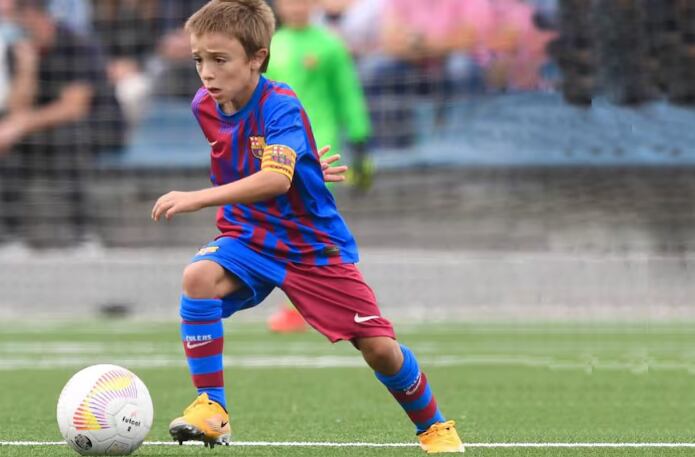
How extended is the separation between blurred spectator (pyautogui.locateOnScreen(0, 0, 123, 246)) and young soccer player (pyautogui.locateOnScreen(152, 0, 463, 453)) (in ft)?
32.9

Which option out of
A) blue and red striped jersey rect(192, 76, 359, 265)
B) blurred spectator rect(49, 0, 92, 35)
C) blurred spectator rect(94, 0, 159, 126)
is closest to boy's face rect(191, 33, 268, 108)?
blue and red striped jersey rect(192, 76, 359, 265)

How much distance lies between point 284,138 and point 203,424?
933 mm

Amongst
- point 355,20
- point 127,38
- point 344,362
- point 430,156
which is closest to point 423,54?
point 355,20

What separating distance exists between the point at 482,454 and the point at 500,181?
32.2 ft

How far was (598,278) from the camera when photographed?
43.7ft

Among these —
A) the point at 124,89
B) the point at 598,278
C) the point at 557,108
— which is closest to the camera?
the point at 598,278

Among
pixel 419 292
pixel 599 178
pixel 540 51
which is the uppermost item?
pixel 540 51

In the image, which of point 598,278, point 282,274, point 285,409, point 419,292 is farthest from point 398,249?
point 282,274

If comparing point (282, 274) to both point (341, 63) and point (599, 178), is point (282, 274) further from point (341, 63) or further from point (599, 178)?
point (599, 178)

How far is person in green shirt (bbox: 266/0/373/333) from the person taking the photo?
36.1ft

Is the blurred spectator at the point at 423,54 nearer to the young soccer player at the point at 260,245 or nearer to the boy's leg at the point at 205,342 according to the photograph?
the young soccer player at the point at 260,245

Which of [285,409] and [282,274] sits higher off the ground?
[282,274]

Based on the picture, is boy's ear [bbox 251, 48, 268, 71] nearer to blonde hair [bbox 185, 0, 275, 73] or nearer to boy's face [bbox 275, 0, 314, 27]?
blonde hair [bbox 185, 0, 275, 73]

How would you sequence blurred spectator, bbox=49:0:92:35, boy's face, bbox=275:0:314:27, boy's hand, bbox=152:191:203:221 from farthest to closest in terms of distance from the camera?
1. blurred spectator, bbox=49:0:92:35
2. boy's face, bbox=275:0:314:27
3. boy's hand, bbox=152:191:203:221
